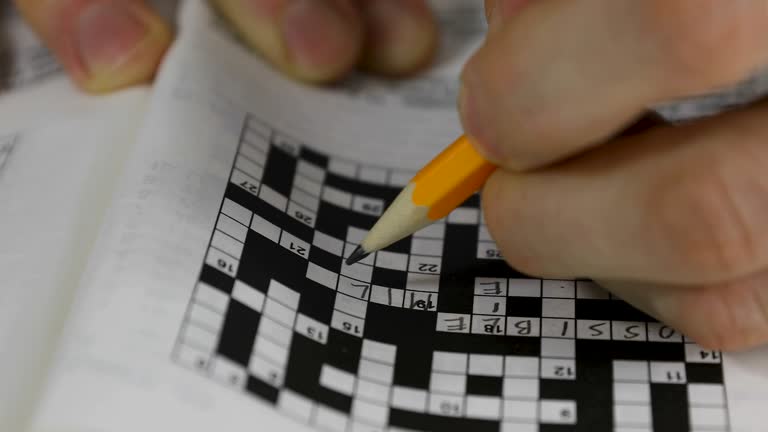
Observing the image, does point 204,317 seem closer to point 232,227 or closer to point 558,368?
point 232,227

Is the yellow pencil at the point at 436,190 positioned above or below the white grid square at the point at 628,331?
above

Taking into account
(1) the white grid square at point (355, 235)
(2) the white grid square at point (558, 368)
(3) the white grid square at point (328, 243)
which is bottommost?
(2) the white grid square at point (558, 368)

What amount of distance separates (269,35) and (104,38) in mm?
155

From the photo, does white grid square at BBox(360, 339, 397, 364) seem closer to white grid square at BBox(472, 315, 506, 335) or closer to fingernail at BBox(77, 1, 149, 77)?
white grid square at BBox(472, 315, 506, 335)

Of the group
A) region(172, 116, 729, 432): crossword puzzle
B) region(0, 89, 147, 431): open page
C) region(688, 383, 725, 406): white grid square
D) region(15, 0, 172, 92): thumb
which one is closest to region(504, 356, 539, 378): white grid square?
region(172, 116, 729, 432): crossword puzzle

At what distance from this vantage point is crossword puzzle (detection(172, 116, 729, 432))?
53cm

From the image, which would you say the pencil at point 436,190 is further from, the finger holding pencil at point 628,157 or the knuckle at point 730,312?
the knuckle at point 730,312

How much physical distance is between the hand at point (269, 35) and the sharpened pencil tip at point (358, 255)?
10.0 inches

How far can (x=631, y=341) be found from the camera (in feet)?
1.91

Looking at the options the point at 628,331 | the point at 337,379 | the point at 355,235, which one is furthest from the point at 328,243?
the point at 628,331

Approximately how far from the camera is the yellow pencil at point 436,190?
556 millimetres

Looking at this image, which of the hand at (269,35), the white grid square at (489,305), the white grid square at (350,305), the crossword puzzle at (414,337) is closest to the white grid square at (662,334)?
the crossword puzzle at (414,337)

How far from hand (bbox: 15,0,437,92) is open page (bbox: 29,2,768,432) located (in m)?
0.08

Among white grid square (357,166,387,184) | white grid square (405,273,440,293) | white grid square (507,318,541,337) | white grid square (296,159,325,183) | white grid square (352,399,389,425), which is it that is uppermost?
white grid square (357,166,387,184)
